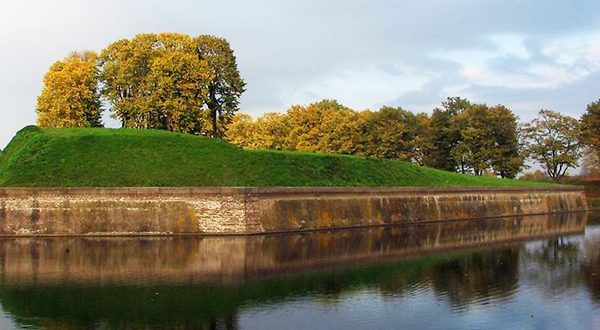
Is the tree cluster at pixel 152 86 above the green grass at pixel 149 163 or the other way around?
above

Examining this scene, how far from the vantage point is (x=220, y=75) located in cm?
6312

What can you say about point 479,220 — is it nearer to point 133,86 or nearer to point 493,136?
point 493,136

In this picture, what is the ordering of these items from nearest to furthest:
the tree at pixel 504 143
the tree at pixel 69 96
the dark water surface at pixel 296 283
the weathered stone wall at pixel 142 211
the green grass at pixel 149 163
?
the dark water surface at pixel 296 283 < the weathered stone wall at pixel 142 211 < the green grass at pixel 149 163 < the tree at pixel 69 96 < the tree at pixel 504 143

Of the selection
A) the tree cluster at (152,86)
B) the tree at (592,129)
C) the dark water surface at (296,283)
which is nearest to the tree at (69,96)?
the tree cluster at (152,86)

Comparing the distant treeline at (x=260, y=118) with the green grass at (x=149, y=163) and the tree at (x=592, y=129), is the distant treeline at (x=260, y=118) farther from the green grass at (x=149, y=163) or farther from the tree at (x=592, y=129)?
the green grass at (x=149, y=163)

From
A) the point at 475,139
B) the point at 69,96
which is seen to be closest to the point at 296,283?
the point at 69,96

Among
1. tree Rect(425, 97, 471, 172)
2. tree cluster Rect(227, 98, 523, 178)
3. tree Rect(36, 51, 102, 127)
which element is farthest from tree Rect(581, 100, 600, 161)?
tree Rect(36, 51, 102, 127)

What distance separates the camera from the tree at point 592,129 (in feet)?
250

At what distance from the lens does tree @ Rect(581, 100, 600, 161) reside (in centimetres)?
7619

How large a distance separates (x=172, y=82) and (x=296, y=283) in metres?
38.7

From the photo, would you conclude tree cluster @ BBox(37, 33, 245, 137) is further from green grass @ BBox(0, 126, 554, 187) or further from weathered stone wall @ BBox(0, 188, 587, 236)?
weathered stone wall @ BBox(0, 188, 587, 236)

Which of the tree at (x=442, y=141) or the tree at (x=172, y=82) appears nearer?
the tree at (x=172, y=82)

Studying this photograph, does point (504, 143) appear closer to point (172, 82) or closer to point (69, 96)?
point (172, 82)

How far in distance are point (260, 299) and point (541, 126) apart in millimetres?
71376
